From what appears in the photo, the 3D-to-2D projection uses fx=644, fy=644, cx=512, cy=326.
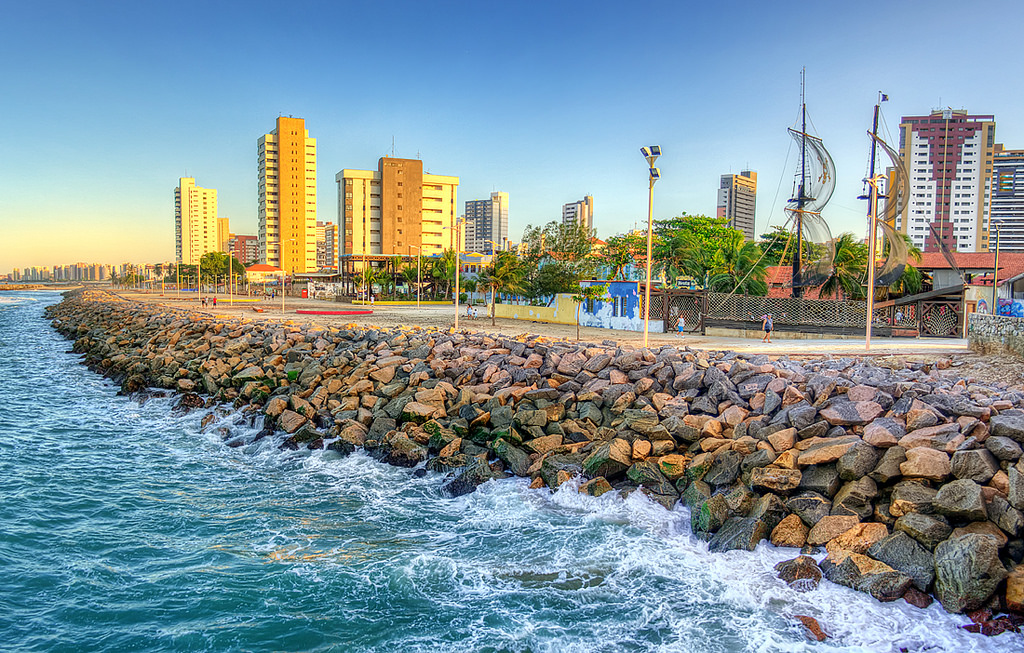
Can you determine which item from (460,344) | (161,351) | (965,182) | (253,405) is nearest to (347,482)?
(253,405)

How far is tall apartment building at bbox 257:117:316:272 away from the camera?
150500mm

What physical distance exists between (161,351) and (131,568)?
71.3ft

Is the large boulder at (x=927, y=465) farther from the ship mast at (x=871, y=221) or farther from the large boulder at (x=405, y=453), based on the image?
the ship mast at (x=871, y=221)

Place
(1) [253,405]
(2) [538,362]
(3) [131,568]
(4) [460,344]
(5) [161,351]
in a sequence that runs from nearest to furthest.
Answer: (3) [131,568], (2) [538,362], (1) [253,405], (4) [460,344], (5) [161,351]

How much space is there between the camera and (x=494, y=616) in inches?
305

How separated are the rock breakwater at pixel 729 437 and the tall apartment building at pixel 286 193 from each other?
451ft

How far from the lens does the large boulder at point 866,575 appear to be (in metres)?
7.61

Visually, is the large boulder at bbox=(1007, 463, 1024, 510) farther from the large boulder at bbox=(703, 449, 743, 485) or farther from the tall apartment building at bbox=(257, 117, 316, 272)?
the tall apartment building at bbox=(257, 117, 316, 272)

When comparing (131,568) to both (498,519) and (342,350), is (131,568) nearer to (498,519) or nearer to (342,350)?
(498,519)

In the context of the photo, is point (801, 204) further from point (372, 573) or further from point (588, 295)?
point (372, 573)

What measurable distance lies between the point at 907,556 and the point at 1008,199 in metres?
202

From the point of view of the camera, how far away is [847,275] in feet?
128

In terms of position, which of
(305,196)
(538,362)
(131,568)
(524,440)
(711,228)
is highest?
(305,196)

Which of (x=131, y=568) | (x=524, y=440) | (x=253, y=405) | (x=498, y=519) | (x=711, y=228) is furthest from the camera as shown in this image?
(x=711, y=228)
